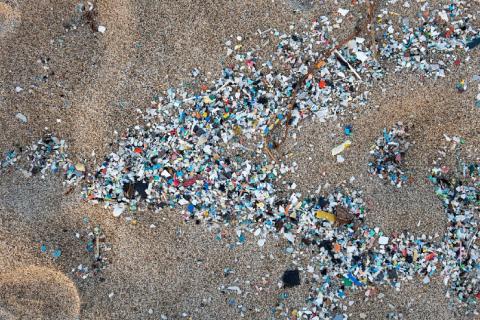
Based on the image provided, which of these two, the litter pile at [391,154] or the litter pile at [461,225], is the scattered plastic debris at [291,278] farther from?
the litter pile at [461,225]

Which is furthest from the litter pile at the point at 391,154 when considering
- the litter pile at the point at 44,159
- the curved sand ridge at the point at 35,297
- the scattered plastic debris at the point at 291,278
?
the curved sand ridge at the point at 35,297

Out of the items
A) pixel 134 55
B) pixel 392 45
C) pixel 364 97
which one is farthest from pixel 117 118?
pixel 392 45

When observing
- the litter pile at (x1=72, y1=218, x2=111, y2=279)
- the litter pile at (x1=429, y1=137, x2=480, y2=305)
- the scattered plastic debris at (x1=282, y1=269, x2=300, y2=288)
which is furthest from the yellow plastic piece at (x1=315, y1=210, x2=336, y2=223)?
the litter pile at (x1=72, y1=218, x2=111, y2=279)

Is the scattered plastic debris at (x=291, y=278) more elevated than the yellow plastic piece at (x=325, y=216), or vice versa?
the yellow plastic piece at (x=325, y=216)

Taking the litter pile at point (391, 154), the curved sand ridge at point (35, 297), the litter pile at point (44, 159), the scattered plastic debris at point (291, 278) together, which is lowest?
the scattered plastic debris at point (291, 278)

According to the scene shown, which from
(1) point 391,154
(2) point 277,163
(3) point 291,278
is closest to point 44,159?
(2) point 277,163

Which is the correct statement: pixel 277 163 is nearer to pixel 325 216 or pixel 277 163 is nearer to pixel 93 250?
pixel 325 216

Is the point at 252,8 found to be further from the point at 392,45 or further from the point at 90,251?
the point at 90,251
